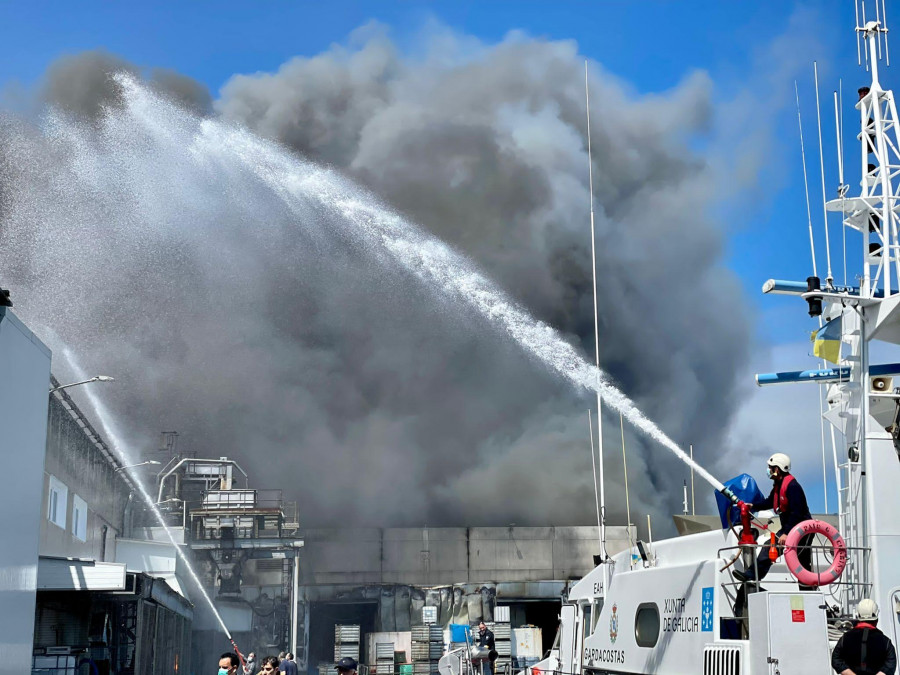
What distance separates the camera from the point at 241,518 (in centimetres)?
4594

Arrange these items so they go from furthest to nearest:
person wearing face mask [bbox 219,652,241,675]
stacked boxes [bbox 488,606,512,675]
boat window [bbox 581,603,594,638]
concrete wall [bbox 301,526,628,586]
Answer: concrete wall [bbox 301,526,628,586], stacked boxes [bbox 488,606,512,675], boat window [bbox 581,603,594,638], person wearing face mask [bbox 219,652,241,675]

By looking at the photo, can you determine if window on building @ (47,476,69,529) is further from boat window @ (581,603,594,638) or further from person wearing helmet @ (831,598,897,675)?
person wearing helmet @ (831,598,897,675)

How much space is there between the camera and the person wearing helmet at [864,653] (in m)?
7.93

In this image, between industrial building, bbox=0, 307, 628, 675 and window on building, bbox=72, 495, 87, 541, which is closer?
industrial building, bbox=0, 307, 628, 675

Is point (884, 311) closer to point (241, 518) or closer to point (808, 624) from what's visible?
point (808, 624)

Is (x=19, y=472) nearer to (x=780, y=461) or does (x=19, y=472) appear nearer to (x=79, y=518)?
(x=780, y=461)

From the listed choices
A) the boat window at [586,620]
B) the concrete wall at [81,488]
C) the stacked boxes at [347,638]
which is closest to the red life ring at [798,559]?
the boat window at [586,620]

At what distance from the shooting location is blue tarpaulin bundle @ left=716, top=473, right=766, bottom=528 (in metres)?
11.6

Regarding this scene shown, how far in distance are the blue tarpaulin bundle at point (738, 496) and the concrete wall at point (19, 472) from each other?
25.3 ft

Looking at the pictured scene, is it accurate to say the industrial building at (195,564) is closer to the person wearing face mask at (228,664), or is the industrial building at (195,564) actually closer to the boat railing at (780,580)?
the person wearing face mask at (228,664)

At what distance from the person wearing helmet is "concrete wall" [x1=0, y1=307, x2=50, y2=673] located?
7.41m

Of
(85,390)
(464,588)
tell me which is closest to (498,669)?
(464,588)

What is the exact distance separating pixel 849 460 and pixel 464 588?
35.9m

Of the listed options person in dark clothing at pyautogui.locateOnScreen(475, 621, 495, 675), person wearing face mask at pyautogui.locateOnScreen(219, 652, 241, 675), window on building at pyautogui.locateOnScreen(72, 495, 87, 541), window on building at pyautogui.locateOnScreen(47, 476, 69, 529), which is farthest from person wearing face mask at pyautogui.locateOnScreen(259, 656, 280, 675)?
window on building at pyautogui.locateOnScreen(72, 495, 87, 541)
